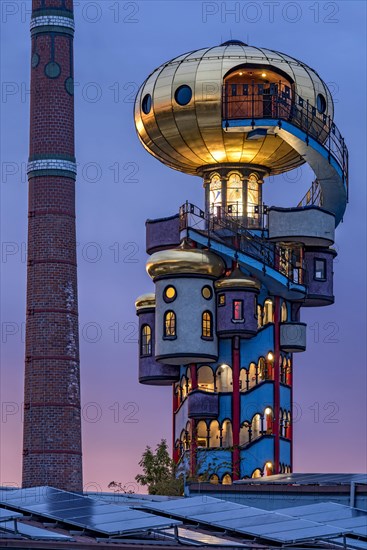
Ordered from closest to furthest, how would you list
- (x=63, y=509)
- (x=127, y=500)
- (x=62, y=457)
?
(x=63, y=509), (x=127, y=500), (x=62, y=457)

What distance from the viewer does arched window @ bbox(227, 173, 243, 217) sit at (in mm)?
81000

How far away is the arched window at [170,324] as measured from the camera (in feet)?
252

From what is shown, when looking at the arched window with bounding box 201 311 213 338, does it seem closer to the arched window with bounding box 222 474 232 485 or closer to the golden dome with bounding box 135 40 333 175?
the arched window with bounding box 222 474 232 485

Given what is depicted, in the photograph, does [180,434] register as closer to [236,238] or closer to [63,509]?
[236,238]

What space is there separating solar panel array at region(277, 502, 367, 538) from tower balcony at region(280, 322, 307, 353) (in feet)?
116

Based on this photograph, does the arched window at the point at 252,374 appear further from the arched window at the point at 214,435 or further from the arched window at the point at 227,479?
the arched window at the point at 227,479

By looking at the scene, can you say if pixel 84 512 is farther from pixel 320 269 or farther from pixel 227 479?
pixel 320 269

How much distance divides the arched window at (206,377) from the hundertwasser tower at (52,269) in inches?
216

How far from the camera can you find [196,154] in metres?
80.0

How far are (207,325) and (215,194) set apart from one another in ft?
23.0

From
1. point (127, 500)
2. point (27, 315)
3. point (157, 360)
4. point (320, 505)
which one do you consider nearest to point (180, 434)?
point (157, 360)

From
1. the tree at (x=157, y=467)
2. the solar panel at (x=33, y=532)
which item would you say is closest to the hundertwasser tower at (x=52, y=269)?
the tree at (x=157, y=467)

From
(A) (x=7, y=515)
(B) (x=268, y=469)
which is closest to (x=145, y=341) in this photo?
(B) (x=268, y=469)

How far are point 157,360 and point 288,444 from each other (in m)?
7.14
